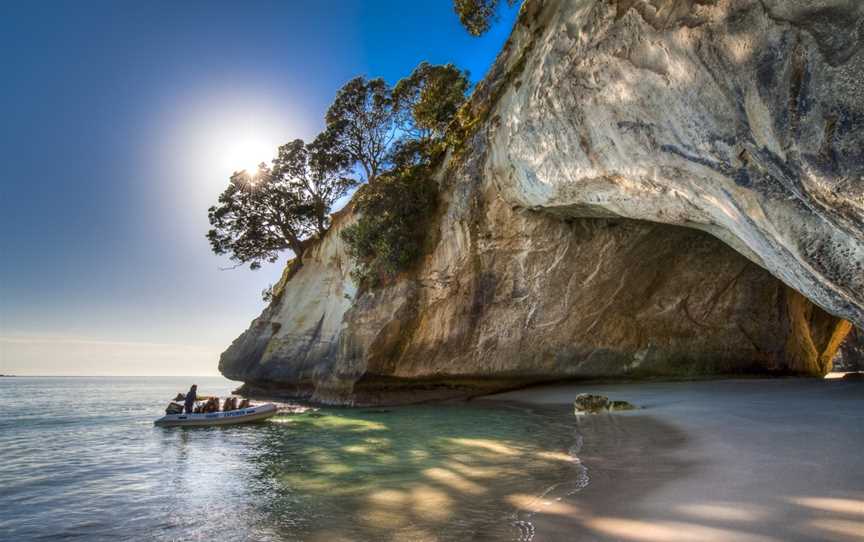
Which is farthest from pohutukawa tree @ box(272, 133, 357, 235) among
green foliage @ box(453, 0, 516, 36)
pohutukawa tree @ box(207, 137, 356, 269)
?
green foliage @ box(453, 0, 516, 36)

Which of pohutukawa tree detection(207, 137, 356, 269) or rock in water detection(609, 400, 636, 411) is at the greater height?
pohutukawa tree detection(207, 137, 356, 269)

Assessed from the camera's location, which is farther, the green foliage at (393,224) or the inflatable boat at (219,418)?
the green foliage at (393,224)

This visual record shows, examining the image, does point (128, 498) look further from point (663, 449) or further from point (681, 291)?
point (681, 291)

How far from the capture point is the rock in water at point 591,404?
13.9m

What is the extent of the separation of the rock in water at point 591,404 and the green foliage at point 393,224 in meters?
9.07

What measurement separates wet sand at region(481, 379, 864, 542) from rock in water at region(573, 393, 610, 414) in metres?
2.56

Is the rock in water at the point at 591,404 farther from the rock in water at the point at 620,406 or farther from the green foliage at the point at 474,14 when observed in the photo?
the green foliage at the point at 474,14

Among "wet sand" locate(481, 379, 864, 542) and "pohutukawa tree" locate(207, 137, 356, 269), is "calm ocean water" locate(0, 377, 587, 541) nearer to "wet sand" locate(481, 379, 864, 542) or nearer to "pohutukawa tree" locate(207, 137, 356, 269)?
"wet sand" locate(481, 379, 864, 542)

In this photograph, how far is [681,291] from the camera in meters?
18.1

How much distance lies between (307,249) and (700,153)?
84.8 feet

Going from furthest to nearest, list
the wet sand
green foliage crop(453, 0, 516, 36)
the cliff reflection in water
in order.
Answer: green foliage crop(453, 0, 516, 36), the cliff reflection in water, the wet sand

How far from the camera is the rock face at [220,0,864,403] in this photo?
5730 mm

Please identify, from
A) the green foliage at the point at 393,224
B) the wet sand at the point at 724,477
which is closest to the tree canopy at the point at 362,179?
the green foliage at the point at 393,224

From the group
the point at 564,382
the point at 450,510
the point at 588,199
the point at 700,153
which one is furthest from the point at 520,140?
the point at 564,382
